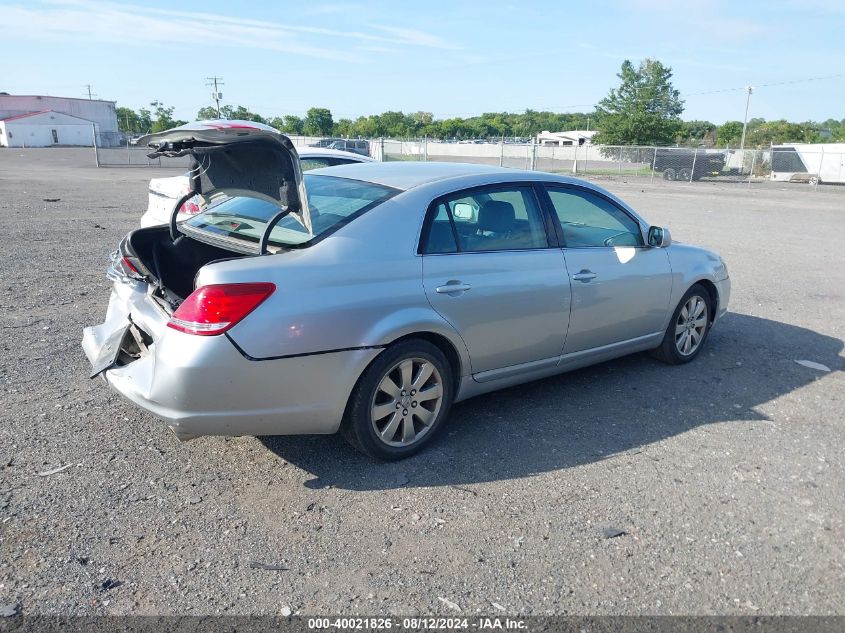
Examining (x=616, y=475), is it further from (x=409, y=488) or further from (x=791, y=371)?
(x=791, y=371)

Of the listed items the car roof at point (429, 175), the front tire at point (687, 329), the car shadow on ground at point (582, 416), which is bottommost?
the car shadow on ground at point (582, 416)

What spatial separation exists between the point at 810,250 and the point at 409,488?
36.9 feet

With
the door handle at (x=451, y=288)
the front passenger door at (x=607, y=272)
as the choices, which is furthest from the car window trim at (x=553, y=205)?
the door handle at (x=451, y=288)

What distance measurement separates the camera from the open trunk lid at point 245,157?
347 cm

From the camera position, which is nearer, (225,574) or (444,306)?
(225,574)

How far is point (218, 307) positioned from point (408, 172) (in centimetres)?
177

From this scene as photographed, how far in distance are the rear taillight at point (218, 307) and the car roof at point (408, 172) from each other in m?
1.27

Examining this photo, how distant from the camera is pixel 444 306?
3.82 metres

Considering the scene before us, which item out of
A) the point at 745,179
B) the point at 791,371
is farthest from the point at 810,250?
the point at 745,179

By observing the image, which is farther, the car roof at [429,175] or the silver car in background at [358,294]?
the car roof at [429,175]

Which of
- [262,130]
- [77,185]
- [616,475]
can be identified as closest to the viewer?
[262,130]

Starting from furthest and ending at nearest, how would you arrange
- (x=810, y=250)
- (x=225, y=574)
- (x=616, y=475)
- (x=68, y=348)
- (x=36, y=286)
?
(x=810, y=250) < (x=36, y=286) < (x=68, y=348) < (x=616, y=475) < (x=225, y=574)

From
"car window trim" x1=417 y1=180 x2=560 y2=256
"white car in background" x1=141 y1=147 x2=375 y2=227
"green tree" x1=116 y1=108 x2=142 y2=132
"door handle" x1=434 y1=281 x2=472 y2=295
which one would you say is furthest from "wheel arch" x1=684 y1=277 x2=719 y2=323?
"green tree" x1=116 y1=108 x2=142 y2=132

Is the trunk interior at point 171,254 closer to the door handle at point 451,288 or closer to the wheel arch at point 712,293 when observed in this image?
the door handle at point 451,288
